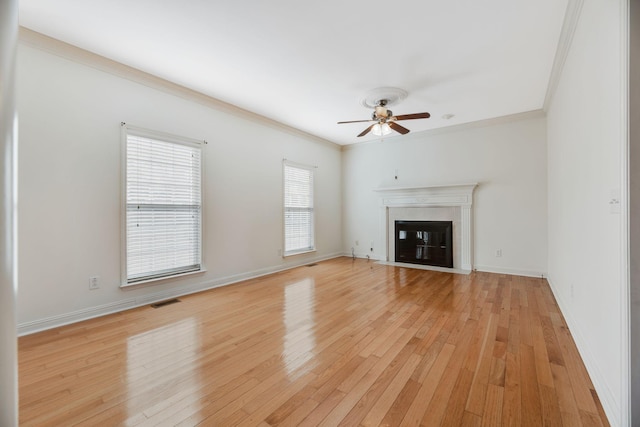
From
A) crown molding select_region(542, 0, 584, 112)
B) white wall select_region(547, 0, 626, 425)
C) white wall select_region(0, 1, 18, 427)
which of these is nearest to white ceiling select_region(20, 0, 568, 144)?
crown molding select_region(542, 0, 584, 112)

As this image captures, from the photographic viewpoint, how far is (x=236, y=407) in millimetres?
1591

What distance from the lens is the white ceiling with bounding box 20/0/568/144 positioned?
226 cm

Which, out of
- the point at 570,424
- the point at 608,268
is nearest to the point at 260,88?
the point at 608,268

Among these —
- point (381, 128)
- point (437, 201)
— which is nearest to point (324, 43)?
point (381, 128)

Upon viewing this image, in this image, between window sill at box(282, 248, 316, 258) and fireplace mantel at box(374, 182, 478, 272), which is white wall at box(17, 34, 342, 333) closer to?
window sill at box(282, 248, 316, 258)

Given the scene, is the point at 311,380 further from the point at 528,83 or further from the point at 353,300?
the point at 528,83

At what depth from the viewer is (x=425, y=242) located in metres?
5.54

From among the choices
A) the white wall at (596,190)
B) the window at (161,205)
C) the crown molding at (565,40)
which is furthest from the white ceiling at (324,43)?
the window at (161,205)

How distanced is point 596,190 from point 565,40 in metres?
1.73

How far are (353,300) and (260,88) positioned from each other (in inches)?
119

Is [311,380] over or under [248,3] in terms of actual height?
under

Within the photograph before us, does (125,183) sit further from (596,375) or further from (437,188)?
(437,188)

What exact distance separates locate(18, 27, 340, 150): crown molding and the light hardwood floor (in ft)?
8.87

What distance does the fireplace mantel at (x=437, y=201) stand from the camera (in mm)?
5047
